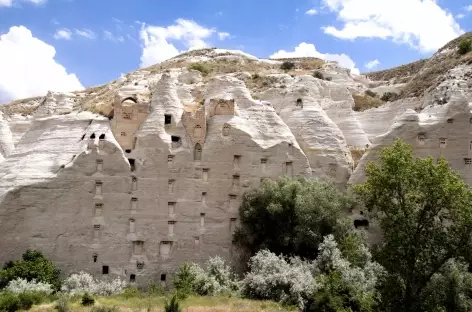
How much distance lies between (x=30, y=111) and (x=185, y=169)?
1958cm

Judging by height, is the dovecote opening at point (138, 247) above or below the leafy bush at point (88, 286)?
above

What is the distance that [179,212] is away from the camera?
3547 centimetres

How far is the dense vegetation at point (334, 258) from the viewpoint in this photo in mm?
25906

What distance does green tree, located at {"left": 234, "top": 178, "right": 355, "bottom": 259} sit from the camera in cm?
3294

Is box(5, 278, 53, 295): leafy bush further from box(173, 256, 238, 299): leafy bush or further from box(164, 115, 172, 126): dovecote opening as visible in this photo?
box(164, 115, 172, 126): dovecote opening

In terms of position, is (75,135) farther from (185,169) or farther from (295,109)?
(295,109)

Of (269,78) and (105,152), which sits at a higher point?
(269,78)

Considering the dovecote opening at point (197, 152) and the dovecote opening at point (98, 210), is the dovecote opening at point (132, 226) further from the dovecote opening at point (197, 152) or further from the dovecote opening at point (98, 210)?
the dovecote opening at point (197, 152)

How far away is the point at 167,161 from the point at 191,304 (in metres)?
11.8

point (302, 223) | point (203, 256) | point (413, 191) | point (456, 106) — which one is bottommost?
point (203, 256)

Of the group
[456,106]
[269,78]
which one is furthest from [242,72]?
[456,106]

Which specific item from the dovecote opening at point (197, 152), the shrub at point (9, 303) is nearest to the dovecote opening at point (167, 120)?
the dovecote opening at point (197, 152)

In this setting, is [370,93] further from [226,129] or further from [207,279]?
[207,279]

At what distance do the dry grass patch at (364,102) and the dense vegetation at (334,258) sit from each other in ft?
40.0
